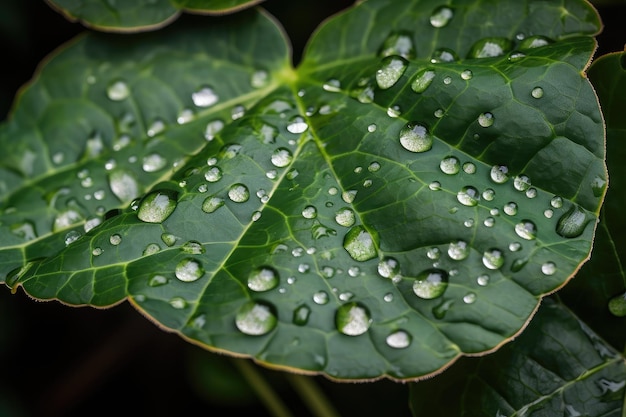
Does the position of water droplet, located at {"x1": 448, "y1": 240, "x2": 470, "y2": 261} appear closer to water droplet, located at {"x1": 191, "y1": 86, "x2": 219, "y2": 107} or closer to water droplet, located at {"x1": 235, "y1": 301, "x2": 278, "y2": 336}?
water droplet, located at {"x1": 235, "y1": 301, "x2": 278, "y2": 336}

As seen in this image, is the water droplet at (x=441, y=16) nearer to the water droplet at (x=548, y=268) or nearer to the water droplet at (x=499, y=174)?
the water droplet at (x=499, y=174)

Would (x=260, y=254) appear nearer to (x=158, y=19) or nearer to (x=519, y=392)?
(x=519, y=392)

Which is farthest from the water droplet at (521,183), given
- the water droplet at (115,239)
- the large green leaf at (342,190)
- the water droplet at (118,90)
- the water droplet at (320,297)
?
the water droplet at (118,90)

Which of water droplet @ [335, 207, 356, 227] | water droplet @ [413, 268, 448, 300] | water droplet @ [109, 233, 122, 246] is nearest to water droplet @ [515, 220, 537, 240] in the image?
water droplet @ [413, 268, 448, 300]

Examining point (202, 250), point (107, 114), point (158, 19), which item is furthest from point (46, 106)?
point (202, 250)

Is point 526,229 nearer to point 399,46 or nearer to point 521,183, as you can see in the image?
point 521,183

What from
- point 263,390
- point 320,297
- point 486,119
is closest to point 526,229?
point 486,119

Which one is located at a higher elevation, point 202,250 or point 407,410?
point 202,250
